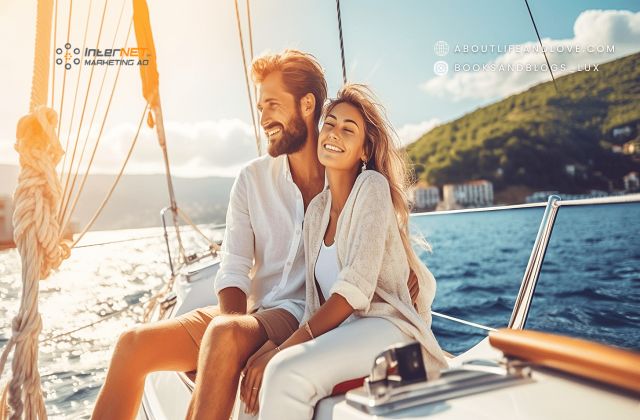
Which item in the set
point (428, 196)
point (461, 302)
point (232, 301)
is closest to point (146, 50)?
point (232, 301)

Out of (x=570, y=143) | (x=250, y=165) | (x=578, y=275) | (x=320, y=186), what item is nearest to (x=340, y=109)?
(x=320, y=186)

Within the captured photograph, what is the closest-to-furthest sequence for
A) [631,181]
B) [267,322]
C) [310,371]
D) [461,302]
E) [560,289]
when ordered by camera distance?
[310,371] → [267,322] → [461,302] → [560,289] → [631,181]

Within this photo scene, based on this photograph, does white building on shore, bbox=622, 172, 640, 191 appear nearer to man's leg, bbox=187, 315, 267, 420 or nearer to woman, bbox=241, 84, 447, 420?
woman, bbox=241, 84, 447, 420

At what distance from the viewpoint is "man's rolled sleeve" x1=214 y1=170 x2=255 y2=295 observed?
6.47ft

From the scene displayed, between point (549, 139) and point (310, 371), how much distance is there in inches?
2807

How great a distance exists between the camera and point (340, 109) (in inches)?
69.9

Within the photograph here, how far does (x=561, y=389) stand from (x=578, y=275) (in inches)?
739

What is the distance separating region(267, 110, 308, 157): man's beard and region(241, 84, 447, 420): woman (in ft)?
1.03

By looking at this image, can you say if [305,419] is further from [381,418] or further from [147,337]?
[147,337]

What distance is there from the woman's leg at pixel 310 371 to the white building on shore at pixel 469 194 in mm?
66395

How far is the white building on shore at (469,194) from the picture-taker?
66312 mm

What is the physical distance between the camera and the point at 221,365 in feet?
4.71

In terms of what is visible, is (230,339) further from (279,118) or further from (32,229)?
(279,118)

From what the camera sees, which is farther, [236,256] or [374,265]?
[236,256]
